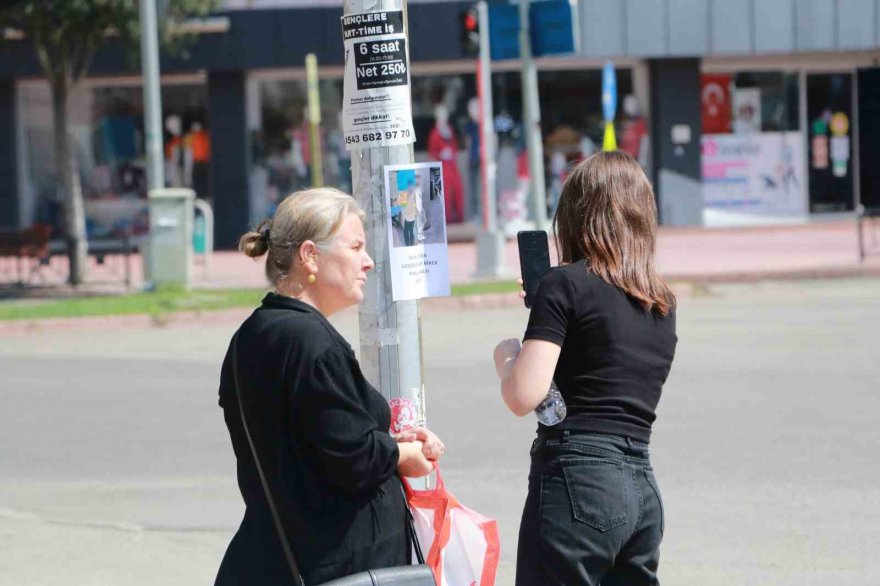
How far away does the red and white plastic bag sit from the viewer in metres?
3.30

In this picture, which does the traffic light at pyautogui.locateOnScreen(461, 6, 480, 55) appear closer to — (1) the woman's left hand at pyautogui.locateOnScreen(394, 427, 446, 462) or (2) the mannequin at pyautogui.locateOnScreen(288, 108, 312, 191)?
(2) the mannequin at pyautogui.locateOnScreen(288, 108, 312, 191)

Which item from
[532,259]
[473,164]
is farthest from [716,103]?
[532,259]

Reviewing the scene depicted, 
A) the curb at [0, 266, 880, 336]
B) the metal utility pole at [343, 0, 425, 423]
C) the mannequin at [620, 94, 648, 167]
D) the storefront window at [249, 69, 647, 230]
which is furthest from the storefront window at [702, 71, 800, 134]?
the metal utility pole at [343, 0, 425, 423]

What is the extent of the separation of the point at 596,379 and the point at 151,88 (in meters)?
14.9

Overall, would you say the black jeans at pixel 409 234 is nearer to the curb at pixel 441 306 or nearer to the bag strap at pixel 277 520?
the bag strap at pixel 277 520

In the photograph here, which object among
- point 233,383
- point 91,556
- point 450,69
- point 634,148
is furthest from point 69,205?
point 233,383

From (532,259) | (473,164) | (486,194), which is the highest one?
(473,164)

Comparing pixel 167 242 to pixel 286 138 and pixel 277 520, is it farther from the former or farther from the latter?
pixel 277 520

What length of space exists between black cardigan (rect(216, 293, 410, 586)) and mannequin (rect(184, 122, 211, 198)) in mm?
23621

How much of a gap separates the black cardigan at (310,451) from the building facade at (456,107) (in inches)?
889

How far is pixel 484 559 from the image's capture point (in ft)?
11.0

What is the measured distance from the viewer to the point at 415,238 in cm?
436

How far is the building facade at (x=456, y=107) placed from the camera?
83.2 feet

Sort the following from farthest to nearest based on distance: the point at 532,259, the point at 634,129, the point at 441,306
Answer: the point at 634,129 → the point at 441,306 → the point at 532,259
